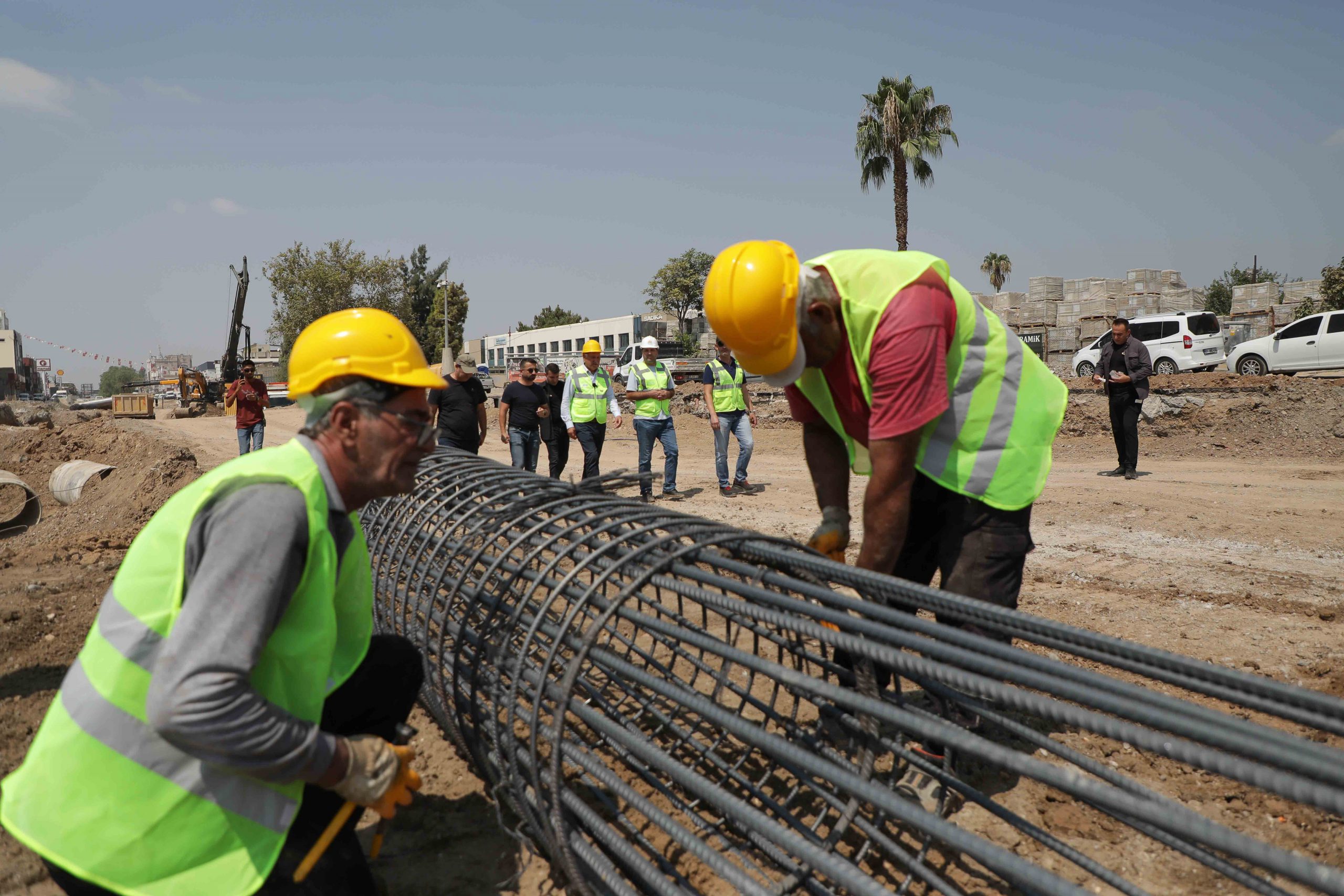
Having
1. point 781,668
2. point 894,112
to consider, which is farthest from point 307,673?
point 894,112

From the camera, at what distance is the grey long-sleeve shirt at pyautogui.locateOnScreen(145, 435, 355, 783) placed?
1479 millimetres

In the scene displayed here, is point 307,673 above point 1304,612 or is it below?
above

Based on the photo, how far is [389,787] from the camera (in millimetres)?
1785

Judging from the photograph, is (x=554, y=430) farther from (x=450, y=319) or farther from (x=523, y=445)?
(x=450, y=319)

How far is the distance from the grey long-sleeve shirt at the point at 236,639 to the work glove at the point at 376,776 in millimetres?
107

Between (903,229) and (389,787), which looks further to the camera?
(903,229)

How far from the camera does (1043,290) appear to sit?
88.1 ft

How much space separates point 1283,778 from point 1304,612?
464 cm

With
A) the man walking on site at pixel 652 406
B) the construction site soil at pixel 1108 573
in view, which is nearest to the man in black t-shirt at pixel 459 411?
the man walking on site at pixel 652 406

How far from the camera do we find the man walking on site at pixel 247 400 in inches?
416

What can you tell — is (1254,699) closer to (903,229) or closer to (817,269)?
(817,269)

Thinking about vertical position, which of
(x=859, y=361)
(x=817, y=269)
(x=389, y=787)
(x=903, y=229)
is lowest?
(x=389, y=787)

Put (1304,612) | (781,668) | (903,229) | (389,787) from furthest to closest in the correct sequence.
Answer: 1. (903,229)
2. (1304,612)
3. (389,787)
4. (781,668)

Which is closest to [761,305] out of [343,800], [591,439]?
[343,800]
